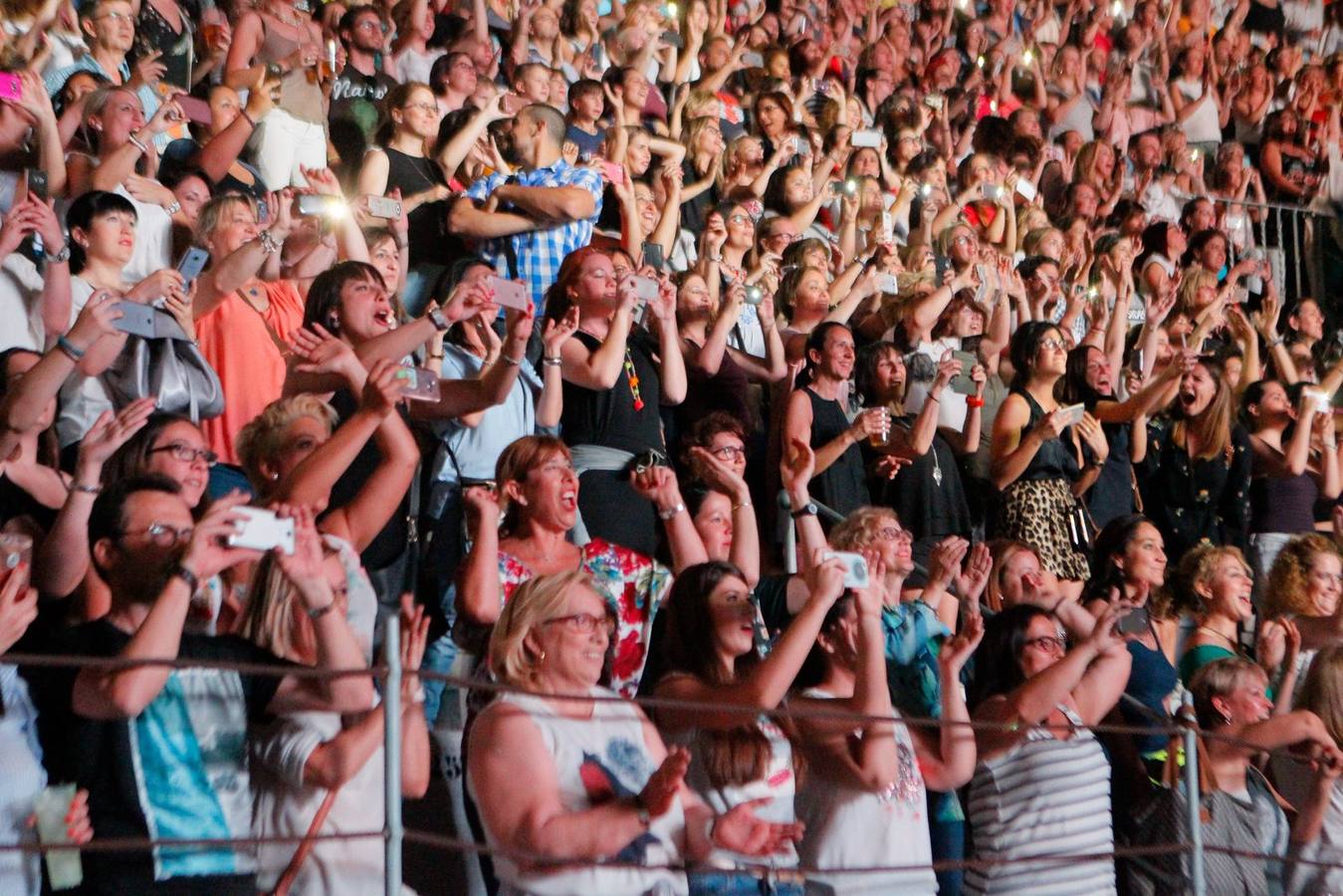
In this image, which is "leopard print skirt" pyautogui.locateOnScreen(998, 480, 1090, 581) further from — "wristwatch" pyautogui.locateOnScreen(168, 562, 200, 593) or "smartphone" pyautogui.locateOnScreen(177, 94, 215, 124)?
"wristwatch" pyautogui.locateOnScreen(168, 562, 200, 593)

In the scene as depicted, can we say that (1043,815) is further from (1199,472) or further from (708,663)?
(1199,472)

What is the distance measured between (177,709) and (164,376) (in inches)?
57.4

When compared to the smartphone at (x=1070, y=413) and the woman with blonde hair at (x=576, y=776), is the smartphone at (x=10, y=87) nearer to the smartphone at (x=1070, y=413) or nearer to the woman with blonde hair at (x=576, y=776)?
the woman with blonde hair at (x=576, y=776)

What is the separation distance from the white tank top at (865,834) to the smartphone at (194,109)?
3.10 metres

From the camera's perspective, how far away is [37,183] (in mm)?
5035

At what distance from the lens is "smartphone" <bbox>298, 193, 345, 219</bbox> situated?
5.09 metres

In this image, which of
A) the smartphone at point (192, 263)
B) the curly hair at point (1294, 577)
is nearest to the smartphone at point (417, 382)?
the smartphone at point (192, 263)

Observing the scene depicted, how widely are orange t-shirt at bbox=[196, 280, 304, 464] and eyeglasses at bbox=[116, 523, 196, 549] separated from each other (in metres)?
1.28

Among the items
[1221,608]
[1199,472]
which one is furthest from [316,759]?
[1199,472]

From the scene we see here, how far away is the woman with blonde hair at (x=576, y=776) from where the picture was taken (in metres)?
3.13

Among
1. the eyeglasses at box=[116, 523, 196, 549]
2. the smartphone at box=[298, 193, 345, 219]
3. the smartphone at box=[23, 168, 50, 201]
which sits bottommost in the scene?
the eyeglasses at box=[116, 523, 196, 549]

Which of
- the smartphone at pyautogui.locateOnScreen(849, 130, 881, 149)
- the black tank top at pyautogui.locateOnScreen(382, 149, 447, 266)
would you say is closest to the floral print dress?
the black tank top at pyautogui.locateOnScreen(382, 149, 447, 266)

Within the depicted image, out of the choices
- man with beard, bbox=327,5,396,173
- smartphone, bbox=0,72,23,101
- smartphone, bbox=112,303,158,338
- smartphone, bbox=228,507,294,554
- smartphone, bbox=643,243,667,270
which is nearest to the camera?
smartphone, bbox=228,507,294,554

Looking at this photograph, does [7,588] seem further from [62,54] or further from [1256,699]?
[62,54]
